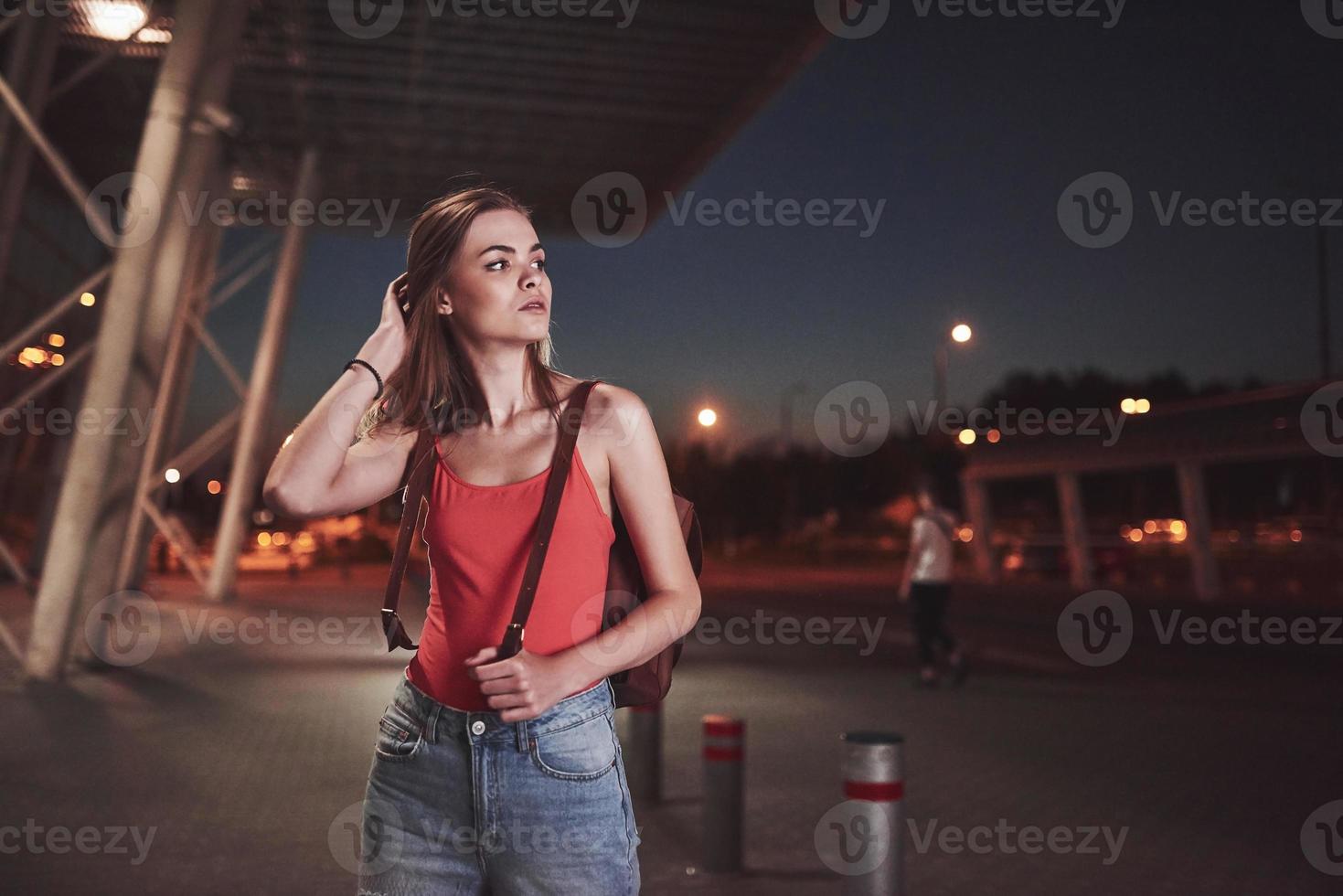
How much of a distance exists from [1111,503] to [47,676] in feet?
216

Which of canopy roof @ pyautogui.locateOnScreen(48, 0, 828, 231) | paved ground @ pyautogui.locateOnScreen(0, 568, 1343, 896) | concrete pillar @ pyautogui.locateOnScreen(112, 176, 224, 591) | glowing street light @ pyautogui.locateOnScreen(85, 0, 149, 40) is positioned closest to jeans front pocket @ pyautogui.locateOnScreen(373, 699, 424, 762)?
paved ground @ pyautogui.locateOnScreen(0, 568, 1343, 896)

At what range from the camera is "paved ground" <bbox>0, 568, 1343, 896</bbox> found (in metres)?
6.47

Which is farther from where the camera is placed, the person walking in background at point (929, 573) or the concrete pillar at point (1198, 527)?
the concrete pillar at point (1198, 527)

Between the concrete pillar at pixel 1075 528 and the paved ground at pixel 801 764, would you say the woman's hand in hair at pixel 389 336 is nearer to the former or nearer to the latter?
the paved ground at pixel 801 764

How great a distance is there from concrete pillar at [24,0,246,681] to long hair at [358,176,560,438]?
1123cm

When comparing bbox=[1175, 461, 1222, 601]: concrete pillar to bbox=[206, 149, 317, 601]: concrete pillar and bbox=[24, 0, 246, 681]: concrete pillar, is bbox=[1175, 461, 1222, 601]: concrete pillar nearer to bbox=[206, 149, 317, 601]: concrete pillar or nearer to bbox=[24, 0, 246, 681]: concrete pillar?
bbox=[206, 149, 317, 601]: concrete pillar

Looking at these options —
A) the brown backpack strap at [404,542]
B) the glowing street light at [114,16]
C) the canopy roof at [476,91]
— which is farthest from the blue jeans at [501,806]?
the glowing street light at [114,16]

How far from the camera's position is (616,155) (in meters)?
25.6

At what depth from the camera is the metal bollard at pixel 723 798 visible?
6.41 meters

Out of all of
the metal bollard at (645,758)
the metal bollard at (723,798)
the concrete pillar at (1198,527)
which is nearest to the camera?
the metal bollard at (723,798)

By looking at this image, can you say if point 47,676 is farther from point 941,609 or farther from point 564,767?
point 564,767

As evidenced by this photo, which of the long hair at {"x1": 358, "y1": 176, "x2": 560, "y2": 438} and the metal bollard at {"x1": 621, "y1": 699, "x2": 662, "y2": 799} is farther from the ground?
the long hair at {"x1": 358, "y1": 176, "x2": 560, "y2": 438}

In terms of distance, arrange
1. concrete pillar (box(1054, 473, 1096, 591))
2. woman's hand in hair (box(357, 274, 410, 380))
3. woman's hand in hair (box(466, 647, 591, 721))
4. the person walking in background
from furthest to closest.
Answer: concrete pillar (box(1054, 473, 1096, 591)) < the person walking in background < woman's hand in hair (box(357, 274, 410, 380)) < woman's hand in hair (box(466, 647, 591, 721))

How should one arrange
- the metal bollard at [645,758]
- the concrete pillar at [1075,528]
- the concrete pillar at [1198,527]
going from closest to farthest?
the metal bollard at [645,758] → the concrete pillar at [1198,527] → the concrete pillar at [1075,528]
